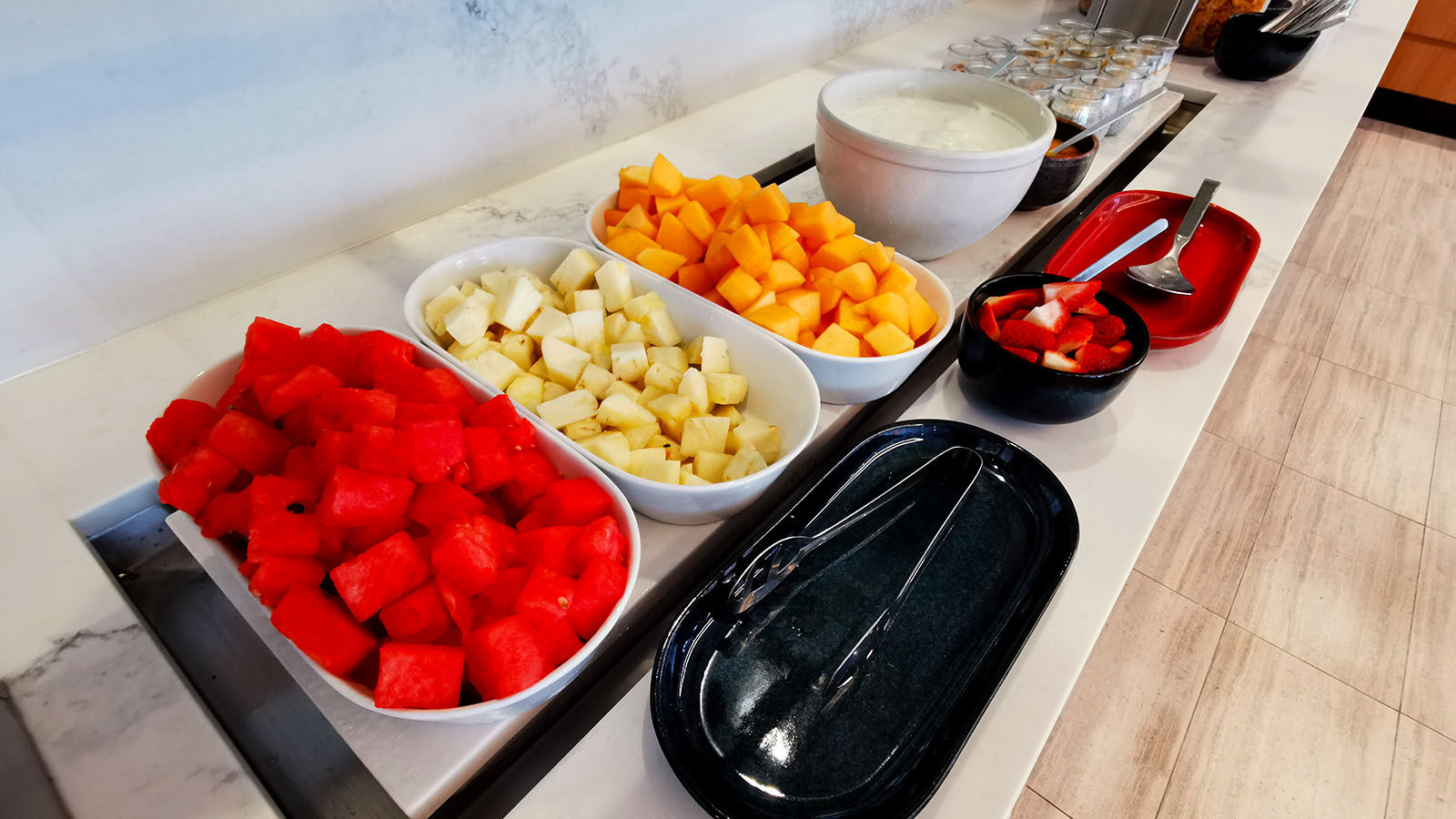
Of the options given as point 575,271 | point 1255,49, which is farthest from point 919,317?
point 1255,49

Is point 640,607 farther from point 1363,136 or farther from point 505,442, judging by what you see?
point 1363,136

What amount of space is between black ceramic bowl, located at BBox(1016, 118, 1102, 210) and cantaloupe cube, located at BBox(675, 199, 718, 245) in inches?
20.3

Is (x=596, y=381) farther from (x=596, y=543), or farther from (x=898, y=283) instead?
(x=898, y=283)

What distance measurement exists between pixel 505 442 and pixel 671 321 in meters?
0.25

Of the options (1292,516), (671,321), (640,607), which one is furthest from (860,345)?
(1292,516)

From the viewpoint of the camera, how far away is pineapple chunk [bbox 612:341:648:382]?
0.68 metres

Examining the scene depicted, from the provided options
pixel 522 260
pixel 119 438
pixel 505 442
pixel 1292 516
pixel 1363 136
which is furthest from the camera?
pixel 1363 136

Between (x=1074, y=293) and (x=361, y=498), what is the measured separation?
28.1 inches

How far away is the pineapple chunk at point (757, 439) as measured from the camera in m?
0.65

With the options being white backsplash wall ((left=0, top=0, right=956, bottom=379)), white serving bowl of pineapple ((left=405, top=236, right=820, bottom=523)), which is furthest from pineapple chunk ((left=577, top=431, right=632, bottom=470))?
white backsplash wall ((left=0, top=0, right=956, bottom=379))

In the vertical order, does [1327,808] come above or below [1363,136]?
below

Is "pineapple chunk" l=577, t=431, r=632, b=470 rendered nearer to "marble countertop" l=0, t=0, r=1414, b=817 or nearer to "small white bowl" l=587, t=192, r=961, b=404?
"marble countertop" l=0, t=0, r=1414, b=817

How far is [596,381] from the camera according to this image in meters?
0.67

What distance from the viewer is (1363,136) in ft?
10.9
